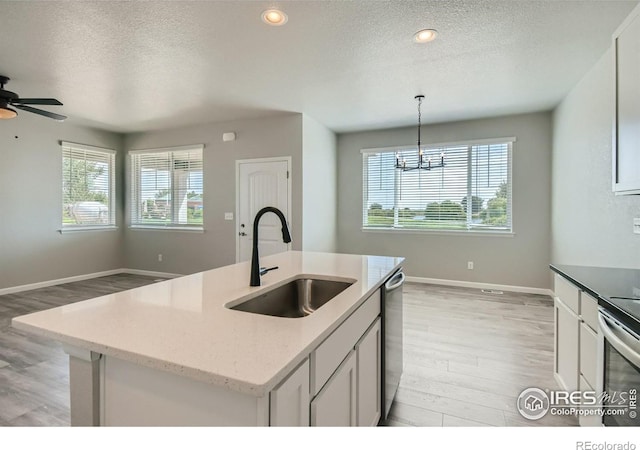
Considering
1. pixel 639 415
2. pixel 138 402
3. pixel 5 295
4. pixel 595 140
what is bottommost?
pixel 5 295

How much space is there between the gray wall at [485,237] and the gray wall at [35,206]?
15.7 feet

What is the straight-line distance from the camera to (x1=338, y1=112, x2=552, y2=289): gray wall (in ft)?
15.4

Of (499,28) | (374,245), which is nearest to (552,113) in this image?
(499,28)

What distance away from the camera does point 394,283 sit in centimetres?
192

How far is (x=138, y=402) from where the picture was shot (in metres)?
0.91

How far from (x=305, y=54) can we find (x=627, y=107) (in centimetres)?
240

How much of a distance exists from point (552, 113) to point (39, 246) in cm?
803

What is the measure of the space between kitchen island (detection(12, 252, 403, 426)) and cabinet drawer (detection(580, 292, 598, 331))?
1.19 metres

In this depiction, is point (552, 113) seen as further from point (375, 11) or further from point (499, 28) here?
point (375, 11)

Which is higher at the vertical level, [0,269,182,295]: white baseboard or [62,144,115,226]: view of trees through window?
[62,144,115,226]: view of trees through window

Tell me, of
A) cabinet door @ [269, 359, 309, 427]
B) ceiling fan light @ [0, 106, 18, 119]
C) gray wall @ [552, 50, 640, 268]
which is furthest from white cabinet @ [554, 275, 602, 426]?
ceiling fan light @ [0, 106, 18, 119]

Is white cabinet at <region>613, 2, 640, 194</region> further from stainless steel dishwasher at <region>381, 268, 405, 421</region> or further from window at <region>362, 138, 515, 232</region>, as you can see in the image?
window at <region>362, 138, 515, 232</region>

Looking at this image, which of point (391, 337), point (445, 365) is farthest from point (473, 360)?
point (391, 337)

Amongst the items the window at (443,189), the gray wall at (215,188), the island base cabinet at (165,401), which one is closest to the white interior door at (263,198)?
the gray wall at (215,188)
